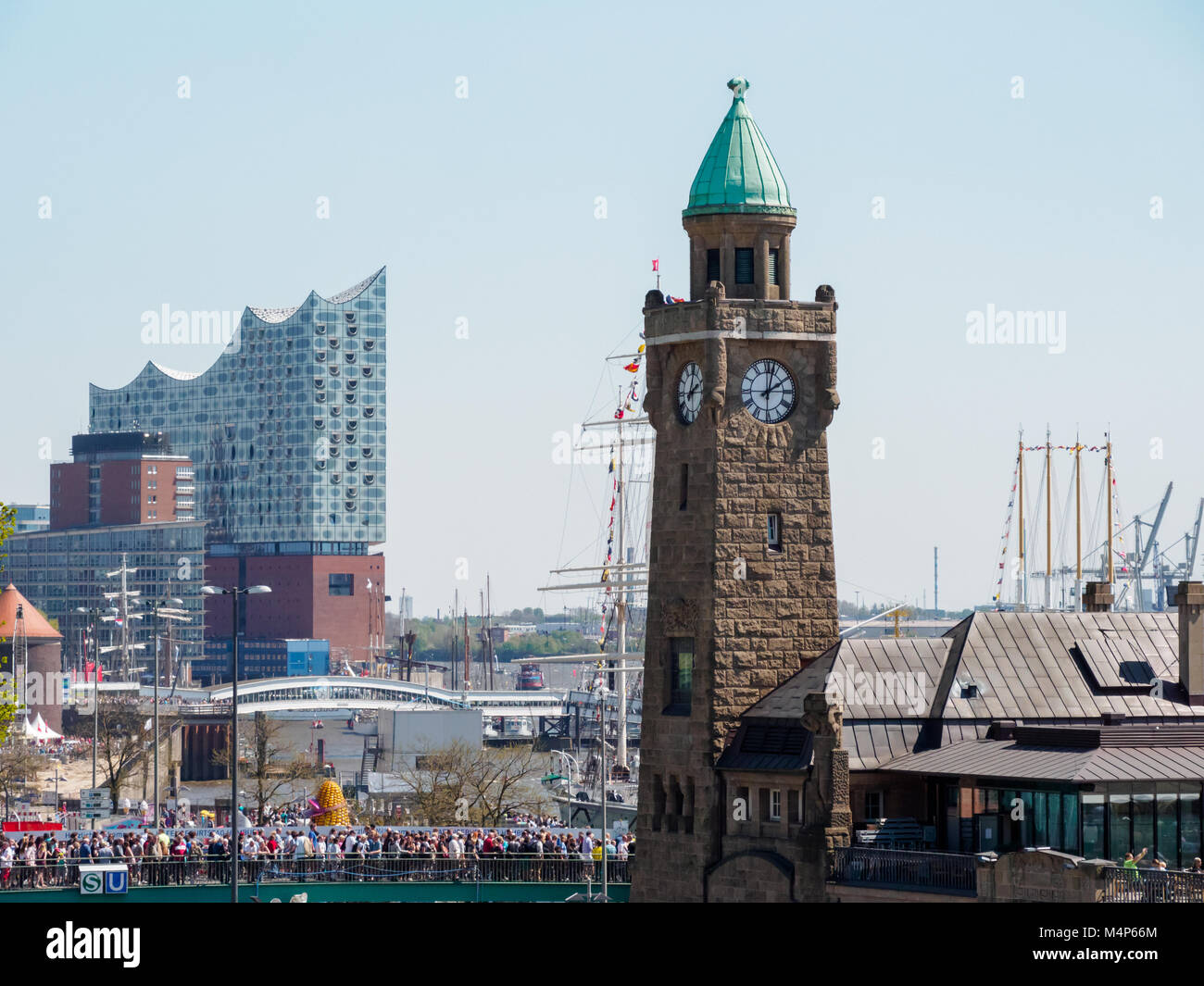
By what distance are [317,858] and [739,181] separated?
71.8 ft

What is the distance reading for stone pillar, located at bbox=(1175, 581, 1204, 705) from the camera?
60844 mm

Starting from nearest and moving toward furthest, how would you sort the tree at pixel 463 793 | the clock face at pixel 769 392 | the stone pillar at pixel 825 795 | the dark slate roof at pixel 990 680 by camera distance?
the stone pillar at pixel 825 795 < the dark slate roof at pixel 990 680 < the clock face at pixel 769 392 < the tree at pixel 463 793

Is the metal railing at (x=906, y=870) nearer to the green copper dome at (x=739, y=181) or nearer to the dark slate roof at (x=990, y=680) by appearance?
the dark slate roof at (x=990, y=680)

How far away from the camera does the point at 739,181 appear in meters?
60.2

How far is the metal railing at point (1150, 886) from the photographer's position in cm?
4569

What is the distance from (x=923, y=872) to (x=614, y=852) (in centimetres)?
1602

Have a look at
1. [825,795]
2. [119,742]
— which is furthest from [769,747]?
[119,742]

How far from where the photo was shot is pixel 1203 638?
201 ft

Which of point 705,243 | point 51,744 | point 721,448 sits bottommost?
point 51,744

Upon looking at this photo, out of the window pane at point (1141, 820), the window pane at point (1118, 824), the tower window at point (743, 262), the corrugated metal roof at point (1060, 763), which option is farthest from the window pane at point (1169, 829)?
the tower window at point (743, 262)

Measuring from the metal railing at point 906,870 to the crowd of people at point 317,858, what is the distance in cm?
975
